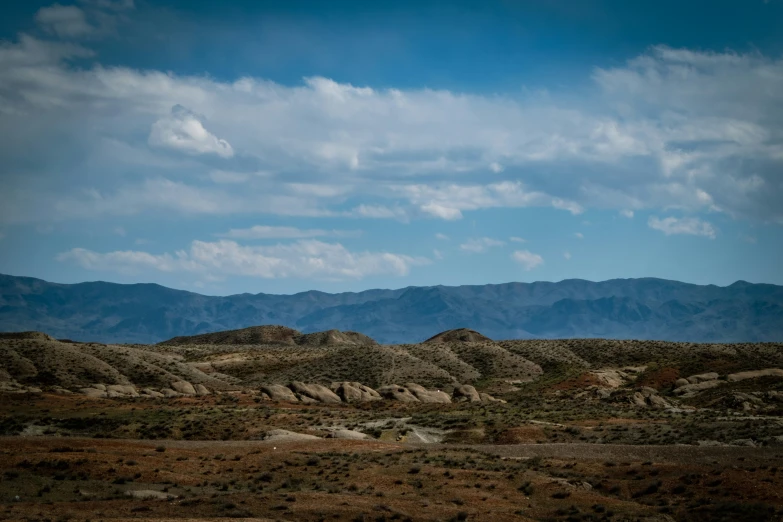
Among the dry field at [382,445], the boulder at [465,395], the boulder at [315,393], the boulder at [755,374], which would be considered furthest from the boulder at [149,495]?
the boulder at [755,374]

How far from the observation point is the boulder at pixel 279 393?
82.7 m

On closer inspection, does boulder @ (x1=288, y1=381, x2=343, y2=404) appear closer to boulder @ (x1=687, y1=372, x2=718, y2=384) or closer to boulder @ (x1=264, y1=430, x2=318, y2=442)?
boulder @ (x1=264, y1=430, x2=318, y2=442)

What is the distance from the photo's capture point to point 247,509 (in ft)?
108

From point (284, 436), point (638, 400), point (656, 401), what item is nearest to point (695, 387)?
point (656, 401)

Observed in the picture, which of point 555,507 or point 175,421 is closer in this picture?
point 555,507

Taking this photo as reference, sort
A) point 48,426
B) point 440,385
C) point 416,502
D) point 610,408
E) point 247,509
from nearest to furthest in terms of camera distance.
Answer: point 247,509 → point 416,502 → point 48,426 → point 610,408 → point 440,385

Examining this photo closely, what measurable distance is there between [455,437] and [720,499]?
25.8 metres

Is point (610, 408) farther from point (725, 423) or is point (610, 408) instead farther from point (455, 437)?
point (455, 437)

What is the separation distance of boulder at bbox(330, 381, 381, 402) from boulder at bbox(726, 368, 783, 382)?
4655 cm

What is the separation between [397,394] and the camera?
8688cm

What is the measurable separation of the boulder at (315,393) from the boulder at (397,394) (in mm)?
5343

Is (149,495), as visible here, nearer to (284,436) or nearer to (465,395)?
(284,436)

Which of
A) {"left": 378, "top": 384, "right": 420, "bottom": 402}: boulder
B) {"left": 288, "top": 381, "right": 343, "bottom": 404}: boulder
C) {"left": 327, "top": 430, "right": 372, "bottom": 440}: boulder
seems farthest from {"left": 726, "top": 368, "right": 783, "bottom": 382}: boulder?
{"left": 327, "top": 430, "right": 372, "bottom": 440}: boulder

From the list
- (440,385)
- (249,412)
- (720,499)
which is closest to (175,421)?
(249,412)
